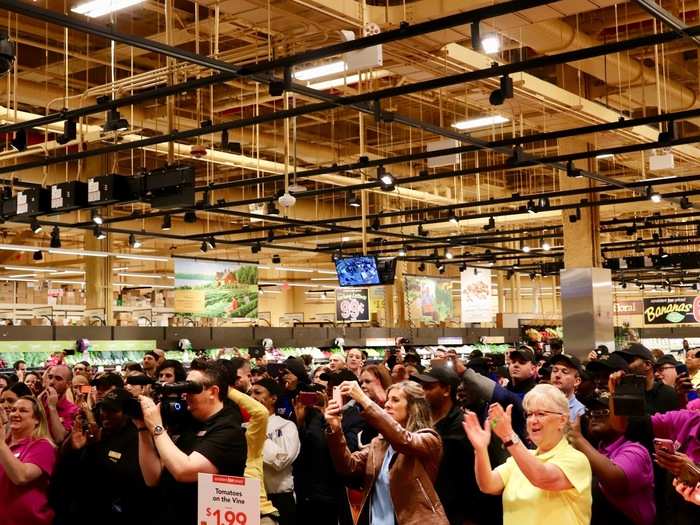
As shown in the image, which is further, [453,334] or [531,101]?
[453,334]

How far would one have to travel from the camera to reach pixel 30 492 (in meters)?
4.93

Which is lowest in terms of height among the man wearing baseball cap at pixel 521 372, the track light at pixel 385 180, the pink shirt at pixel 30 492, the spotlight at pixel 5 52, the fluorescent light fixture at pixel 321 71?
the pink shirt at pixel 30 492

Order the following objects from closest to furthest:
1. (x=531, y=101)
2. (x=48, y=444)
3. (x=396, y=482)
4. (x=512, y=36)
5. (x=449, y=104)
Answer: (x=396, y=482) < (x=48, y=444) < (x=512, y=36) < (x=531, y=101) < (x=449, y=104)

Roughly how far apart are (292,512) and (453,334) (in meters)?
17.5

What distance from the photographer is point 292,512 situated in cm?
564

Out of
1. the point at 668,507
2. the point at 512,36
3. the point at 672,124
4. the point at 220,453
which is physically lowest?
the point at 668,507

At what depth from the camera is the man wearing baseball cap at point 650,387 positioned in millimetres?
5758

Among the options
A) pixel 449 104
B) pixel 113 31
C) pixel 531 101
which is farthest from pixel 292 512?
pixel 449 104

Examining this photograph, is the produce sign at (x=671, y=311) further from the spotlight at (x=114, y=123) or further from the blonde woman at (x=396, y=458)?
the blonde woman at (x=396, y=458)

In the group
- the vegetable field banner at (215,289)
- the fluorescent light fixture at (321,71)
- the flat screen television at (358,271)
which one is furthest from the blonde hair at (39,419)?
the vegetable field banner at (215,289)

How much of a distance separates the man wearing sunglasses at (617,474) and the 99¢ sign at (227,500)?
4.51 ft

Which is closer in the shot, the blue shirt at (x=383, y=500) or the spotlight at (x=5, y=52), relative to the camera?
the blue shirt at (x=383, y=500)

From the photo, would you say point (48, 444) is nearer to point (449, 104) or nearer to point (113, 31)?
point (113, 31)

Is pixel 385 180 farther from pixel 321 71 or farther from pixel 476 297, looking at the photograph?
pixel 476 297
